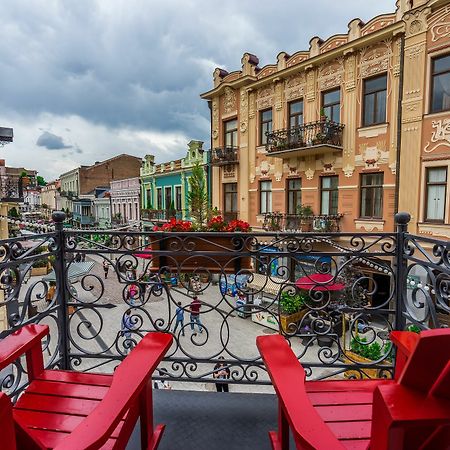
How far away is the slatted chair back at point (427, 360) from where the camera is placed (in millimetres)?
790

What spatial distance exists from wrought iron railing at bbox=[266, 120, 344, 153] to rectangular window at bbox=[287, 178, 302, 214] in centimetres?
148

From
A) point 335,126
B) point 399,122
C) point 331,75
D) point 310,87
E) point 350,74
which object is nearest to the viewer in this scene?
point 399,122

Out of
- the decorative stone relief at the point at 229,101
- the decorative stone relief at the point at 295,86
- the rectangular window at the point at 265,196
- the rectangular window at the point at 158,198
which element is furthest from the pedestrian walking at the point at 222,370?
the rectangular window at the point at 158,198

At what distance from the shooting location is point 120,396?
110 cm

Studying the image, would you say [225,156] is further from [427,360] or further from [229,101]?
[427,360]

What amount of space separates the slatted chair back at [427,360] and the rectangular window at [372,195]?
10.5 meters

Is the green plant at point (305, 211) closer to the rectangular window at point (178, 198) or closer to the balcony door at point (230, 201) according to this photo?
the balcony door at point (230, 201)

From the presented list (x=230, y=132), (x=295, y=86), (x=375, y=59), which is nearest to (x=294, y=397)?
(x=375, y=59)

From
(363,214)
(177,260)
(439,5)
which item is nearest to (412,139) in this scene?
(363,214)

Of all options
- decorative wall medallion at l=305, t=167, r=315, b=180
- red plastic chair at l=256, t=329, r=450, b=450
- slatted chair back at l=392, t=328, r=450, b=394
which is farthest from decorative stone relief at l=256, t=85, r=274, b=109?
slatted chair back at l=392, t=328, r=450, b=394

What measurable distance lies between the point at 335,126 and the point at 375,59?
7.40 feet

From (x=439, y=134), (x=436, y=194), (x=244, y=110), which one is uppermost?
(x=244, y=110)

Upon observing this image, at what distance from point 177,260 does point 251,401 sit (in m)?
1.09

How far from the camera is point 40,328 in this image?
1.60 metres
